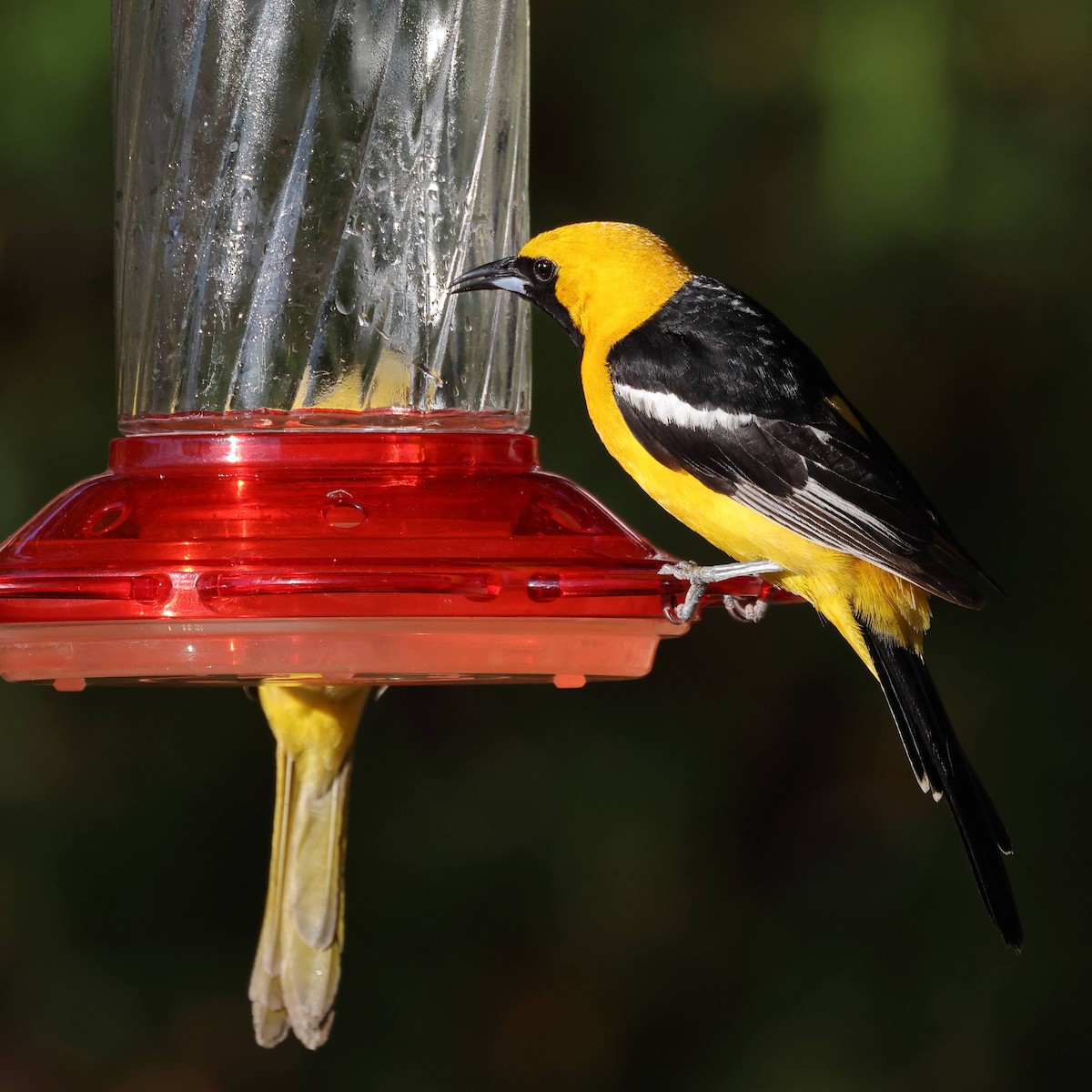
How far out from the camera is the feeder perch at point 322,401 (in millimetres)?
2145

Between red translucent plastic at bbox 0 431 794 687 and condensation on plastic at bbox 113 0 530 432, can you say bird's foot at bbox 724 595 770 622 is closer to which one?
red translucent plastic at bbox 0 431 794 687

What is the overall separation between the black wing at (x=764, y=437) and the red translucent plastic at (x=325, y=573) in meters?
0.32

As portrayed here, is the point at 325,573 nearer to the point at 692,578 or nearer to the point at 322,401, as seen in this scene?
the point at 692,578

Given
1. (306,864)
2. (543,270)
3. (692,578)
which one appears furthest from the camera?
(306,864)

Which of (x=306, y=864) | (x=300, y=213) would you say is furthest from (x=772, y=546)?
(x=306, y=864)

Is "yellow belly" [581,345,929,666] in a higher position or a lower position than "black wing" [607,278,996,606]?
lower

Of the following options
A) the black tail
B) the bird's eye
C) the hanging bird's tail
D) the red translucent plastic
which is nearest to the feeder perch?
the red translucent plastic

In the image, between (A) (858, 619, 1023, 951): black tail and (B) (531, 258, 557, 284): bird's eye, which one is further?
(B) (531, 258, 557, 284): bird's eye

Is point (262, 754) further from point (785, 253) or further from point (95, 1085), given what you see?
point (785, 253)

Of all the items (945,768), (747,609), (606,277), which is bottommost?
(945,768)

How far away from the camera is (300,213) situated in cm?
275

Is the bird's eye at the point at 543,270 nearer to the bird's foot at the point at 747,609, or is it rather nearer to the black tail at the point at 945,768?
the bird's foot at the point at 747,609

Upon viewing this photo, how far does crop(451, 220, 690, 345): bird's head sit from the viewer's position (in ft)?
9.64

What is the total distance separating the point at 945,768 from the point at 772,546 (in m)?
0.46
